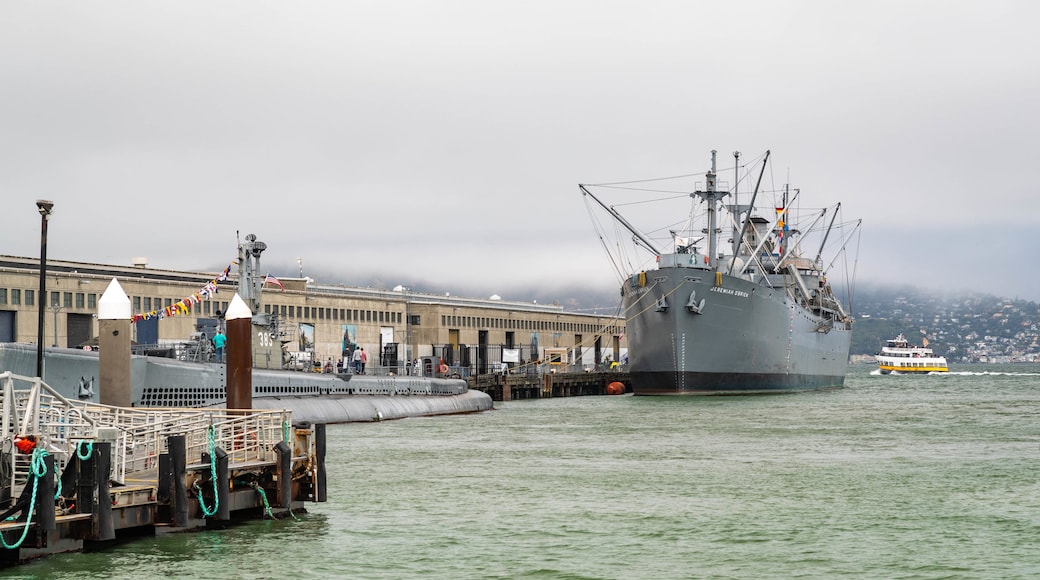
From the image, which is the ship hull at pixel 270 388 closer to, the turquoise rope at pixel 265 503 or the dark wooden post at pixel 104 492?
the turquoise rope at pixel 265 503

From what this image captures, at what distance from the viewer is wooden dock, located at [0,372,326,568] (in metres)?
19.0

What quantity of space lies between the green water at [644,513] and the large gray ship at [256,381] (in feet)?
17.8

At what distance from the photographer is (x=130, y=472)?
2400cm

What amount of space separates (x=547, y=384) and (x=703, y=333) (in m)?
24.3

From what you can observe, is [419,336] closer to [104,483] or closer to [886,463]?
[886,463]

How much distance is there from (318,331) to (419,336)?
20.5m

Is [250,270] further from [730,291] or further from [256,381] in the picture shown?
[730,291]

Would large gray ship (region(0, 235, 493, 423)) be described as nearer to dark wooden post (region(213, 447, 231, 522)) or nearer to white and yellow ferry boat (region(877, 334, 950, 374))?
dark wooden post (region(213, 447, 231, 522))

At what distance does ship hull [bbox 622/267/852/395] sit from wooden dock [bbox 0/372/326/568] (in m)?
57.4

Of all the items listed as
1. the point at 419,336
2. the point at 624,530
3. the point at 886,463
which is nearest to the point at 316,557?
the point at 624,530

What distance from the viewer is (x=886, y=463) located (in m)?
36.8

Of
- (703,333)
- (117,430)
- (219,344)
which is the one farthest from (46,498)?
(703,333)

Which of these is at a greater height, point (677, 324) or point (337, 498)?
point (677, 324)

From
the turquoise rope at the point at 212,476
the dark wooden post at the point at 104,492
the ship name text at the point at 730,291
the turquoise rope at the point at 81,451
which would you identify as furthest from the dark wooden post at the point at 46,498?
the ship name text at the point at 730,291
